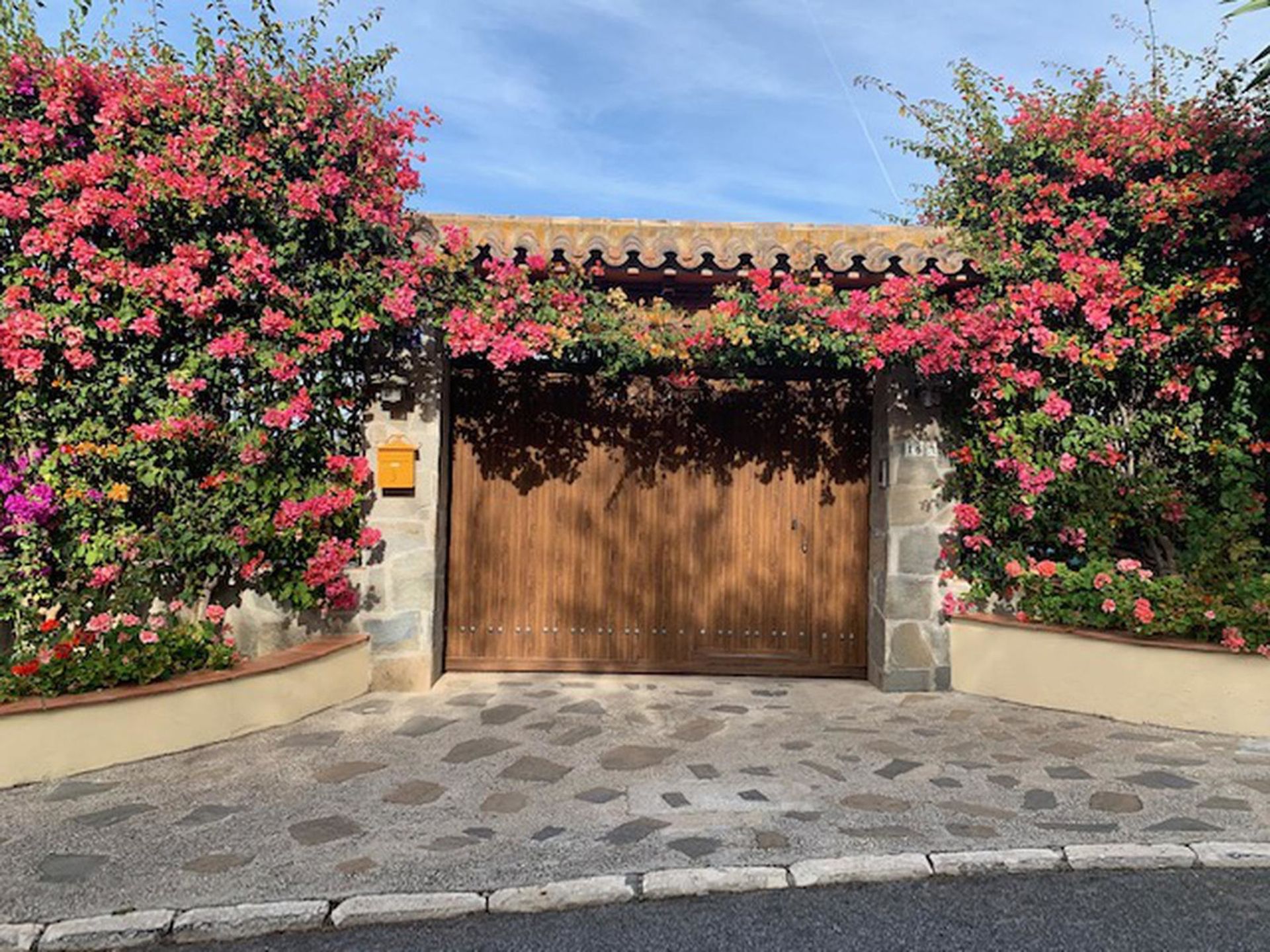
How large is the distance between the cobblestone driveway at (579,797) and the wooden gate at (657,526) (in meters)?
0.96

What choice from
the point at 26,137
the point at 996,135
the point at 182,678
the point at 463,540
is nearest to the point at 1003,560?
the point at 996,135

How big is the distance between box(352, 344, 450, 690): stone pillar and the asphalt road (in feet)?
10.6

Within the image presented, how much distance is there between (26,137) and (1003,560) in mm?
7554

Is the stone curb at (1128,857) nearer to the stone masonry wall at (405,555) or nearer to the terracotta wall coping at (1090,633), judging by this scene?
the terracotta wall coping at (1090,633)

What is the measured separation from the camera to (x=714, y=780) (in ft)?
14.0

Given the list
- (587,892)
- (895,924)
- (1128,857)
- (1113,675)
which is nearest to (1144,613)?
(1113,675)

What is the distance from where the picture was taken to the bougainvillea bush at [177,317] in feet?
17.3

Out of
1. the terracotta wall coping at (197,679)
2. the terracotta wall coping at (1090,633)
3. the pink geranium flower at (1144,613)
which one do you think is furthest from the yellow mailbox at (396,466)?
the pink geranium flower at (1144,613)

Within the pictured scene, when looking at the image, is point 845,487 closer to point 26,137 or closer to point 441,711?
point 441,711

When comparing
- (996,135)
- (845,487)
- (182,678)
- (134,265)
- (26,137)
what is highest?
(996,135)

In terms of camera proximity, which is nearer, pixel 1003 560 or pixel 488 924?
pixel 488 924

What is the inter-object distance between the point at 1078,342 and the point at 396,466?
524 centimetres

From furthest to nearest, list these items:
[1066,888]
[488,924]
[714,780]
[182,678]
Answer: [182,678] < [714,780] < [1066,888] < [488,924]

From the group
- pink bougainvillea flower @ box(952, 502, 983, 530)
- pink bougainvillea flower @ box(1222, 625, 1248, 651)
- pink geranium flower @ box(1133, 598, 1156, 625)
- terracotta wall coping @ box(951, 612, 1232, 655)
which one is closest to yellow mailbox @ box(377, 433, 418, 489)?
pink bougainvillea flower @ box(952, 502, 983, 530)
